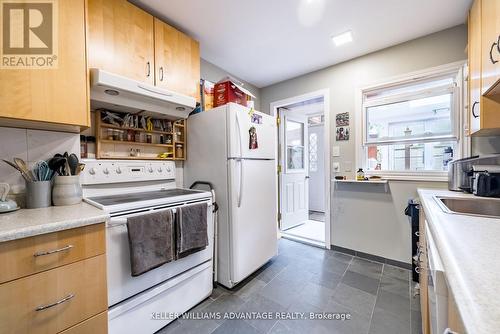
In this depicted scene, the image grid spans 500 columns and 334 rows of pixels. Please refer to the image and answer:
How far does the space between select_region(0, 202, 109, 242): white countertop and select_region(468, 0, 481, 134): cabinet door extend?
2.40 metres

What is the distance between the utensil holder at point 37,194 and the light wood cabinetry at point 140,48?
0.81m

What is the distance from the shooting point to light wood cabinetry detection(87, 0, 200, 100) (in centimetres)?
139

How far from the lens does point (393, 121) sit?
2342 millimetres

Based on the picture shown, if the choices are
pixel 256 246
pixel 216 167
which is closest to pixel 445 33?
pixel 216 167

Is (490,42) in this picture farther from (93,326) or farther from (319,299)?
(93,326)

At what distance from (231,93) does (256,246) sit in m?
1.55

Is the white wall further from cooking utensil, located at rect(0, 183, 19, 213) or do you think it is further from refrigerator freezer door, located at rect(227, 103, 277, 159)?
cooking utensil, located at rect(0, 183, 19, 213)

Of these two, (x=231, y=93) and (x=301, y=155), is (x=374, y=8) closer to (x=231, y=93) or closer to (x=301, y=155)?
(x=231, y=93)

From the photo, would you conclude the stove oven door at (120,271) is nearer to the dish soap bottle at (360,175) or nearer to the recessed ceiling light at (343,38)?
the dish soap bottle at (360,175)

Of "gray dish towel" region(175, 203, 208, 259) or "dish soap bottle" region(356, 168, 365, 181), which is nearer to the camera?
"gray dish towel" region(175, 203, 208, 259)

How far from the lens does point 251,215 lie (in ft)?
6.52

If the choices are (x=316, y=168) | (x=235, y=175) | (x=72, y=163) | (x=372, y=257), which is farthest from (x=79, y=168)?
(x=316, y=168)

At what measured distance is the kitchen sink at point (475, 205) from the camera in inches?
51.3

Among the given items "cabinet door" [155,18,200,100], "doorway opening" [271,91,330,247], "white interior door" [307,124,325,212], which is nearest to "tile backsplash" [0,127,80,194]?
"cabinet door" [155,18,200,100]
